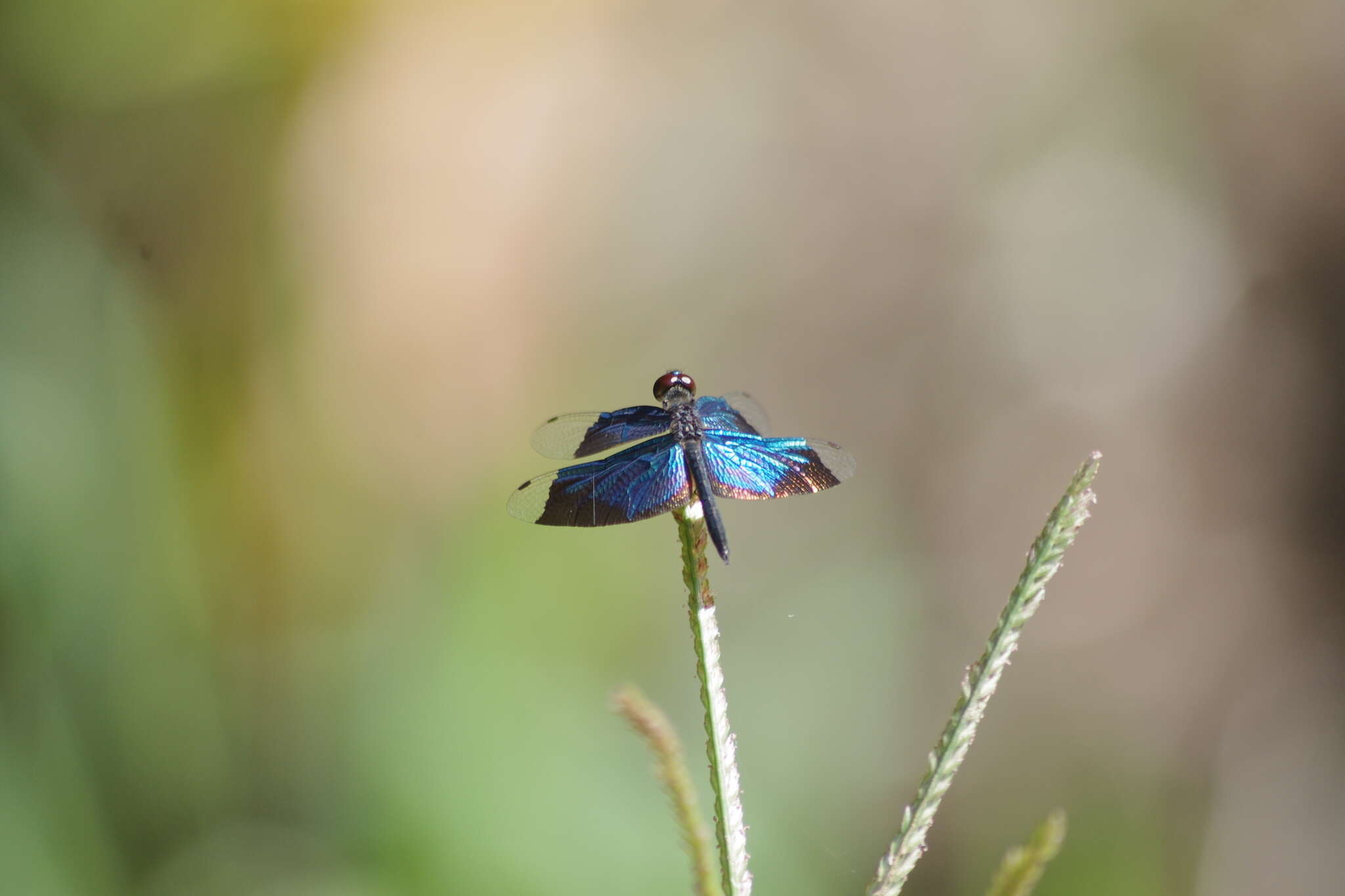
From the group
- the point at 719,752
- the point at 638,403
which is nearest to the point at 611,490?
the point at 719,752

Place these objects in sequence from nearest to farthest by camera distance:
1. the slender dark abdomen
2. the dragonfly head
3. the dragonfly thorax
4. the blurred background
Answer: the slender dark abdomen
the dragonfly thorax
the dragonfly head
the blurred background

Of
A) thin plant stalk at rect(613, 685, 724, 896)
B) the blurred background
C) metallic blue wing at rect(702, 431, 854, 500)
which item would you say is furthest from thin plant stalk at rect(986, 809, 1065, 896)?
the blurred background

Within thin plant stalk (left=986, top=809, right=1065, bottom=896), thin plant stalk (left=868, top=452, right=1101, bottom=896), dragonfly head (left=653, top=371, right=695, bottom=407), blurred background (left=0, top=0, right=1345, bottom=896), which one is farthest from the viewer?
blurred background (left=0, top=0, right=1345, bottom=896)

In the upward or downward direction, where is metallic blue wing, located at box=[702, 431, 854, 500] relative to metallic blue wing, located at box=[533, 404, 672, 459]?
downward

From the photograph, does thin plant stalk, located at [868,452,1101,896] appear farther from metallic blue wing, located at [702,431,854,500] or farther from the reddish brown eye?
the reddish brown eye

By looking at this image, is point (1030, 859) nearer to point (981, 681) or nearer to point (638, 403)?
point (981, 681)

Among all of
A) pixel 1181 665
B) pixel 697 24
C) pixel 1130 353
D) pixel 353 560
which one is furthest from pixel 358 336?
pixel 1181 665

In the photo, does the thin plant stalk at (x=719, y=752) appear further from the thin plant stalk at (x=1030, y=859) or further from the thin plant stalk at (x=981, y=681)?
the thin plant stalk at (x=1030, y=859)

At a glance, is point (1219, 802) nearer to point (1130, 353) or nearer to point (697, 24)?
point (1130, 353)

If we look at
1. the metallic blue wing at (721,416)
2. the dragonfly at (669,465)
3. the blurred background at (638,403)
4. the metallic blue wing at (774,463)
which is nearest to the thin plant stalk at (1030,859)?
the dragonfly at (669,465)
